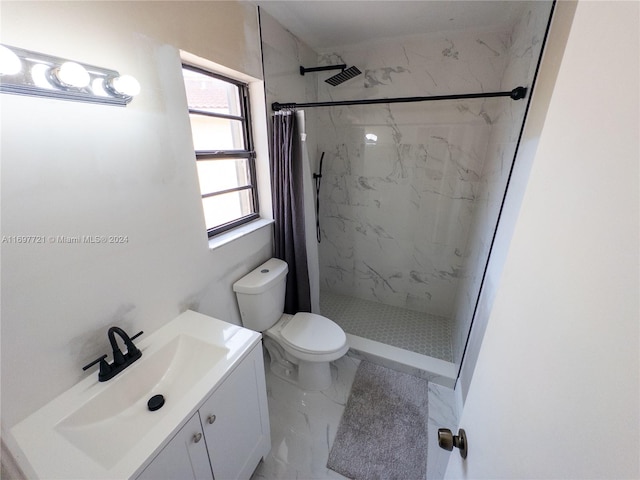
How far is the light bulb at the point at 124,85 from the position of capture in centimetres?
91

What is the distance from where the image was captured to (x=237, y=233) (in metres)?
1.68

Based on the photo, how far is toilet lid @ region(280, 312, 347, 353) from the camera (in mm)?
1684

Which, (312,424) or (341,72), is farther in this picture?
(341,72)

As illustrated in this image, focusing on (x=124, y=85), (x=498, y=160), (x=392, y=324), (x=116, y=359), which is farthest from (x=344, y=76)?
(x=116, y=359)

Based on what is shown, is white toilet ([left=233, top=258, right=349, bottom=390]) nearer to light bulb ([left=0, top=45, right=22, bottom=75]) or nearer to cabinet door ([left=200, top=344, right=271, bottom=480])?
cabinet door ([left=200, top=344, right=271, bottom=480])

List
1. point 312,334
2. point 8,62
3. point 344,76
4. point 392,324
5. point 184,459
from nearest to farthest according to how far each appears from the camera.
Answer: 1. point 8,62
2. point 184,459
3. point 312,334
4. point 344,76
5. point 392,324

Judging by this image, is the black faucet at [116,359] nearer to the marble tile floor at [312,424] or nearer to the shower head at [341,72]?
the marble tile floor at [312,424]

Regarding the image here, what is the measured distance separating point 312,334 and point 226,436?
78 cm

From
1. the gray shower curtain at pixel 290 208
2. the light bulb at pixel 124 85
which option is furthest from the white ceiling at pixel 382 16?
the light bulb at pixel 124 85

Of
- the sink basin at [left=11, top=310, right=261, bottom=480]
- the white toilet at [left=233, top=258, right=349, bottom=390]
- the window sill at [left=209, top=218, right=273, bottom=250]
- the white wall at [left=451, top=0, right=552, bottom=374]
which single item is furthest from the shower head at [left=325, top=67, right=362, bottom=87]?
the sink basin at [left=11, top=310, right=261, bottom=480]

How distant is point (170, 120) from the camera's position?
1.16 meters

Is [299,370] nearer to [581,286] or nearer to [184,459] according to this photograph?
[184,459]

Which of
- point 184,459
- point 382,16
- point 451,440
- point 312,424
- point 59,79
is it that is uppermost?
point 382,16

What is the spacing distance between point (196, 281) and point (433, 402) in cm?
175
